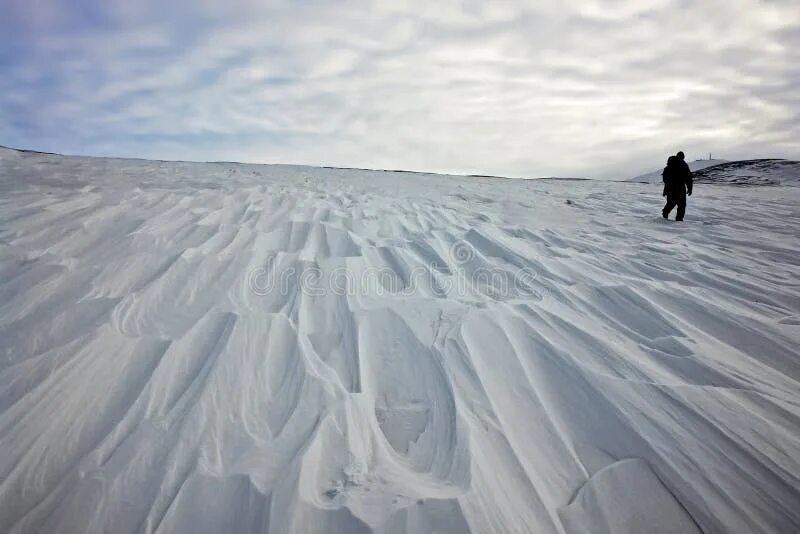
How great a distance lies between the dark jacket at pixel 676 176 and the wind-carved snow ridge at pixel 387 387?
2320mm

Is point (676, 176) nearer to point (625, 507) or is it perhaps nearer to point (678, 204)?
point (678, 204)

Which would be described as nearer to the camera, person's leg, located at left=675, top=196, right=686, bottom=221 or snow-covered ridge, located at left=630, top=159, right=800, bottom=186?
person's leg, located at left=675, top=196, right=686, bottom=221

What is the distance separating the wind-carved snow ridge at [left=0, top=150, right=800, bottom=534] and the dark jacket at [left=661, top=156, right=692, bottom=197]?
2320mm

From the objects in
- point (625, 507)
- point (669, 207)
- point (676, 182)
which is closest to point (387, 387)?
point (625, 507)

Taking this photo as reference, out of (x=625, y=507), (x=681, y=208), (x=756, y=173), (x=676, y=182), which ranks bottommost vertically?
(x=625, y=507)

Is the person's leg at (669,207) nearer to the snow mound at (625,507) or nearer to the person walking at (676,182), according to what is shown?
the person walking at (676,182)

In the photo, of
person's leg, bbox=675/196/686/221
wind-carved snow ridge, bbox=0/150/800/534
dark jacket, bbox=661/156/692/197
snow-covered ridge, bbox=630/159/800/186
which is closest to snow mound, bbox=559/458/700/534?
wind-carved snow ridge, bbox=0/150/800/534

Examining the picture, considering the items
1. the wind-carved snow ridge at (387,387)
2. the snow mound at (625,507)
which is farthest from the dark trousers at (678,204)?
the snow mound at (625,507)

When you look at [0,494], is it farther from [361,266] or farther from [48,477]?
[361,266]

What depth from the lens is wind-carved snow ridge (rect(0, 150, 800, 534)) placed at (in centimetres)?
135

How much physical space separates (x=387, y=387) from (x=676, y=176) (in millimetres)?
5922

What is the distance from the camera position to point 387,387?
1.90 meters

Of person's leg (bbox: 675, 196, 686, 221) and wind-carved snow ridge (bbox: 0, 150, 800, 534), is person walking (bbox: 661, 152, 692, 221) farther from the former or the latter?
wind-carved snow ridge (bbox: 0, 150, 800, 534)

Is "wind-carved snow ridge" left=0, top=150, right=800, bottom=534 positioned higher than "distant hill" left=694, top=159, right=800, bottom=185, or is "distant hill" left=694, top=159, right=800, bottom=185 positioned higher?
"distant hill" left=694, top=159, right=800, bottom=185
